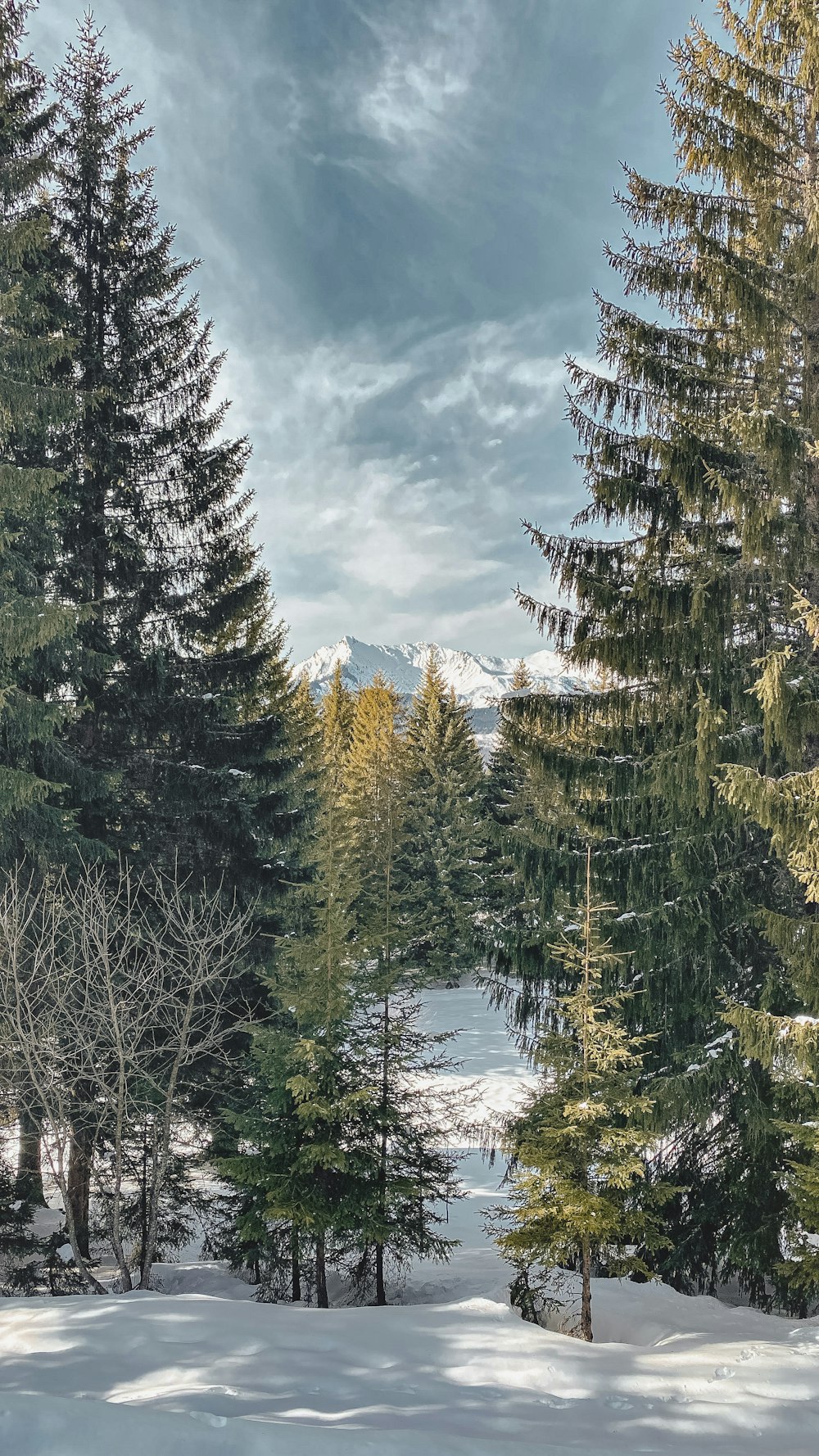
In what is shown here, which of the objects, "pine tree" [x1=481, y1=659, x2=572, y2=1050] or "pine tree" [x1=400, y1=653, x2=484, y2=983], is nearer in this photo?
"pine tree" [x1=481, y1=659, x2=572, y2=1050]

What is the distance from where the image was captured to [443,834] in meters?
24.3

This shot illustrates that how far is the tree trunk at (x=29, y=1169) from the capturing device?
8.88 meters

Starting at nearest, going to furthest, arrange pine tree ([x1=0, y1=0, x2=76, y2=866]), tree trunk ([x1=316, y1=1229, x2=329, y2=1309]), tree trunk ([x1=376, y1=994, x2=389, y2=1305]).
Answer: tree trunk ([x1=376, y1=994, x2=389, y2=1305])
tree trunk ([x1=316, y1=1229, x2=329, y2=1309])
pine tree ([x1=0, y1=0, x2=76, y2=866])

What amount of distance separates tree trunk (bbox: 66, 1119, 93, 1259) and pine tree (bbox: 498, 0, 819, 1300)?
6282mm

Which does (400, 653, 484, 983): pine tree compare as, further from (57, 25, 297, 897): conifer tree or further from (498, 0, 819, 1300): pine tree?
(498, 0, 819, 1300): pine tree

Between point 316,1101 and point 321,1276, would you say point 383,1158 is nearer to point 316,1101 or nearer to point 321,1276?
point 316,1101

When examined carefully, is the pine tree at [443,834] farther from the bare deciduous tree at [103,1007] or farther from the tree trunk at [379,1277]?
the tree trunk at [379,1277]

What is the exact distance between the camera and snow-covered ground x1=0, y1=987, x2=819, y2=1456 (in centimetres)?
309

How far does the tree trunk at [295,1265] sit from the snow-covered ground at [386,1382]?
1.61m

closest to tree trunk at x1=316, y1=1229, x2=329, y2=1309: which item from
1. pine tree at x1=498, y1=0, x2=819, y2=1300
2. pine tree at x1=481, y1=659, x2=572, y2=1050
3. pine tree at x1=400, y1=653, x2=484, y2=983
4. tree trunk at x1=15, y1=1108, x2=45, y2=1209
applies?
pine tree at x1=481, y1=659, x2=572, y2=1050

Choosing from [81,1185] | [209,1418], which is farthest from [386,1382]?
[81,1185]

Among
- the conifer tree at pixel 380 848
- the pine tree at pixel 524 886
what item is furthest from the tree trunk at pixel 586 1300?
the pine tree at pixel 524 886

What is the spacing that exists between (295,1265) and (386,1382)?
4.18 meters

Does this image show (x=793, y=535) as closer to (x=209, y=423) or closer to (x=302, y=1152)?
(x=302, y=1152)
